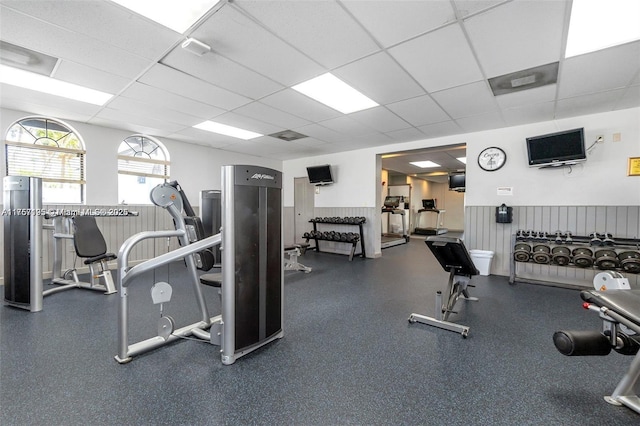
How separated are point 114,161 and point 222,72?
146 inches

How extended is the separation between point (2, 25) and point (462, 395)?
4539mm

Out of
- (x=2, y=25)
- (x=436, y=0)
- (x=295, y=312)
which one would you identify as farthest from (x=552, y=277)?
(x=2, y=25)

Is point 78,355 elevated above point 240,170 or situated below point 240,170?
below

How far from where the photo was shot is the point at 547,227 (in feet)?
15.2

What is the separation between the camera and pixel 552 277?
15.0 feet

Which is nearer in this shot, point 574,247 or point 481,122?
point 574,247

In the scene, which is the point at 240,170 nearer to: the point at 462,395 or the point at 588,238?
the point at 462,395

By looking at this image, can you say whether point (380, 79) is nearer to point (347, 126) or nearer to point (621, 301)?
point (347, 126)

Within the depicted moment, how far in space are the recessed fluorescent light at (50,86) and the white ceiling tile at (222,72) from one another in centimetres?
160

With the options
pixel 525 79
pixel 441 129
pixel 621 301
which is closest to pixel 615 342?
pixel 621 301

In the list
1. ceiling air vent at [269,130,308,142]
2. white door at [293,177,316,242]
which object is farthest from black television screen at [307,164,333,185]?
ceiling air vent at [269,130,308,142]

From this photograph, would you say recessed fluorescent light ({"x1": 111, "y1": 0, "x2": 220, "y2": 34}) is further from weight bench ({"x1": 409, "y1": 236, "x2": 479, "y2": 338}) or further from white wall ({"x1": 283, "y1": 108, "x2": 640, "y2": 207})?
white wall ({"x1": 283, "y1": 108, "x2": 640, "y2": 207})

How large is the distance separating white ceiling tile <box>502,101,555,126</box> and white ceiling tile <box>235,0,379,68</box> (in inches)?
111

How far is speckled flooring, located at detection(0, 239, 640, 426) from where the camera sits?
1.65 m
